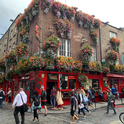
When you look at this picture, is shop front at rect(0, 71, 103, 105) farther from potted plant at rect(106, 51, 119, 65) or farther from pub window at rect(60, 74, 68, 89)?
potted plant at rect(106, 51, 119, 65)

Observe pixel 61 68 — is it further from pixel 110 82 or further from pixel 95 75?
pixel 110 82

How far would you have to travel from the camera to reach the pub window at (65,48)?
14.0m

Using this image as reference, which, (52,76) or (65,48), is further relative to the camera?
(65,48)

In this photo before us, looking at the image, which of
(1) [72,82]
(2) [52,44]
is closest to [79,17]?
(2) [52,44]

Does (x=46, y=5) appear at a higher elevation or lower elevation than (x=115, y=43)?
higher

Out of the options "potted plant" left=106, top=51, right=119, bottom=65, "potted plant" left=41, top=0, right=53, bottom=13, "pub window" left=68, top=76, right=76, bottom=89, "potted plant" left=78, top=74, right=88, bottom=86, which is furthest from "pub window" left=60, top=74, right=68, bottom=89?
"potted plant" left=41, top=0, right=53, bottom=13

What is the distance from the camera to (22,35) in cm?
1528

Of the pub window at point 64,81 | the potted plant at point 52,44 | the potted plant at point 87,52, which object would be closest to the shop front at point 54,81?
the pub window at point 64,81

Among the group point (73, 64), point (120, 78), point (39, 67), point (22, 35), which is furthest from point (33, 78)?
point (120, 78)

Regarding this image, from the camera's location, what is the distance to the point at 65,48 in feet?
46.8

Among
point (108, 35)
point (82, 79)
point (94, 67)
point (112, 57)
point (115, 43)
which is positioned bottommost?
point (82, 79)

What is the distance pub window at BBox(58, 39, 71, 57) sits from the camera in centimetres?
1402

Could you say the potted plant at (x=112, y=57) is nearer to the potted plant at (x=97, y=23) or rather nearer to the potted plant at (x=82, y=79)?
the potted plant at (x=97, y=23)

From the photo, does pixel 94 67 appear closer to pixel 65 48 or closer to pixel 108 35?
pixel 65 48
